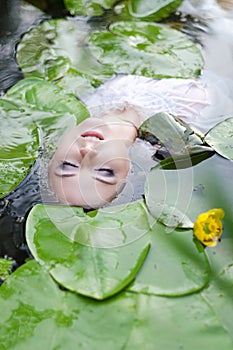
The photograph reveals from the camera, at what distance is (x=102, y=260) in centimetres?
151

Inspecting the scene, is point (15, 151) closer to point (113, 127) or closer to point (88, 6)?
point (113, 127)

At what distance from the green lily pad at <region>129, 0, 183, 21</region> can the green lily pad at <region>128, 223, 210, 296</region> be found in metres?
1.46

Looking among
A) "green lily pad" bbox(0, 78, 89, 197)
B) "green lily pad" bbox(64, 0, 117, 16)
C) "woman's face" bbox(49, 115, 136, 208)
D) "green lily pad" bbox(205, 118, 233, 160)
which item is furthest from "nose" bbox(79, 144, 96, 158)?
"green lily pad" bbox(64, 0, 117, 16)

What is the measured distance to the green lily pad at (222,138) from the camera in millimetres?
1859

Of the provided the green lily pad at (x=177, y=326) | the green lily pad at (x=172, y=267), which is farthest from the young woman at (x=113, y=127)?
the green lily pad at (x=177, y=326)

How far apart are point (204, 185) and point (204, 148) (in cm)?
18

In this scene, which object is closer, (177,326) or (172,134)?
(177,326)

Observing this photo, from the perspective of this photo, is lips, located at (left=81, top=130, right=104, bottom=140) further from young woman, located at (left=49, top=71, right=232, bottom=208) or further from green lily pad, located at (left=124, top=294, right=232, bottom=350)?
green lily pad, located at (left=124, top=294, right=232, bottom=350)

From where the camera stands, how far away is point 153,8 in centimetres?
271

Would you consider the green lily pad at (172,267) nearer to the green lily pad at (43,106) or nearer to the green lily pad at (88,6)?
the green lily pad at (43,106)

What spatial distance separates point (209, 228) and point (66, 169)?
0.54m

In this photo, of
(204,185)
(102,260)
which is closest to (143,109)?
(204,185)

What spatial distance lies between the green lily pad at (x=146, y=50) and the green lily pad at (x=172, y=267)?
905 mm

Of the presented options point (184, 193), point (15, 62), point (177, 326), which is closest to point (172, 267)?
point (177, 326)
